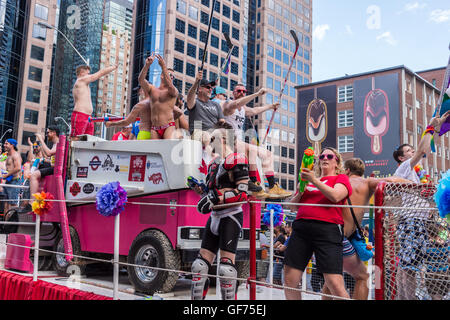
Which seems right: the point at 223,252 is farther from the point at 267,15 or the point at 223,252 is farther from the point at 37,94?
the point at 267,15

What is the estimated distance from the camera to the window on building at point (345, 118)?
151 ft

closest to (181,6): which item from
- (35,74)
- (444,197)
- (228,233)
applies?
(35,74)

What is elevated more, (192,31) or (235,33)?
(235,33)

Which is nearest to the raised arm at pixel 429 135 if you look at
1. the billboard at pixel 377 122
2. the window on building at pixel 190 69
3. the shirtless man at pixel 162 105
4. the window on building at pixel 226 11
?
the shirtless man at pixel 162 105

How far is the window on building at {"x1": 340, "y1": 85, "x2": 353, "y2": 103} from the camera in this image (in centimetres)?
4669

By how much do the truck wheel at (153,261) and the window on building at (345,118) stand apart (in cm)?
4338

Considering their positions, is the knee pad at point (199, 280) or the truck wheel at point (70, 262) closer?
the knee pad at point (199, 280)

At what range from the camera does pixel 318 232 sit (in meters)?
3.46

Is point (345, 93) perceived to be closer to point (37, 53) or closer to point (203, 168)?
point (37, 53)

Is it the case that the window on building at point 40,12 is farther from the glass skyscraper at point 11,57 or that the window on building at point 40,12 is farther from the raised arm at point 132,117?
the raised arm at point 132,117

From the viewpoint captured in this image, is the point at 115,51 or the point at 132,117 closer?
the point at 132,117

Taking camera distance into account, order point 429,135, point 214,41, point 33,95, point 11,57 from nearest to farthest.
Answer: point 429,135 → point 11,57 → point 33,95 → point 214,41

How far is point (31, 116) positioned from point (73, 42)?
26020 mm

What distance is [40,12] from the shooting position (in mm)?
51031
